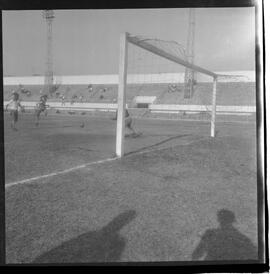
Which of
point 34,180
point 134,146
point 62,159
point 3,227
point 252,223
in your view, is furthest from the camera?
point 134,146

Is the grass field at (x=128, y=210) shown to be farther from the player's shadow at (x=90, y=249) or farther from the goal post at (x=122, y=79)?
the goal post at (x=122, y=79)

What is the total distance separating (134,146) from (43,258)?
4.32m

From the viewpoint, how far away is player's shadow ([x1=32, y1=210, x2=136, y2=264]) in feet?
8.49

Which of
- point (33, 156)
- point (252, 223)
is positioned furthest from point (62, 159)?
point (252, 223)

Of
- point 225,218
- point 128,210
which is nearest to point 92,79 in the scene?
point 128,210

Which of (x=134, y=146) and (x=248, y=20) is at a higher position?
(x=248, y=20)

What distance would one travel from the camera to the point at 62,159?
212 inches

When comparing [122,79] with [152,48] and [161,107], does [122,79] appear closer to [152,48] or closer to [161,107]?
[152,48]

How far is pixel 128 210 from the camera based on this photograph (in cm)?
327

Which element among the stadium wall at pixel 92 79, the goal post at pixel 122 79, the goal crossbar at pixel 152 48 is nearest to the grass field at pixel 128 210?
the goal post at pixel 122 79

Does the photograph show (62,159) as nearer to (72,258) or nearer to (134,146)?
(134,146)

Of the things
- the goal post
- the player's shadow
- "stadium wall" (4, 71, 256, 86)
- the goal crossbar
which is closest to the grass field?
the player's shadow

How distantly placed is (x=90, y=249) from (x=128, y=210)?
2.32 feet

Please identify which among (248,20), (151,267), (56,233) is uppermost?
(248,20)
